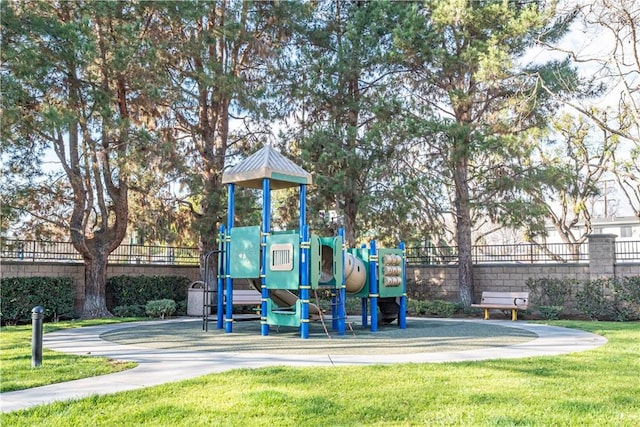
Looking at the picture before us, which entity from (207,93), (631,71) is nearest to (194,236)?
(207,93)

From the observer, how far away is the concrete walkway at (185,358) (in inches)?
206

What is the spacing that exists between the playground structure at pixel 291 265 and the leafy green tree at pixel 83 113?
480cm

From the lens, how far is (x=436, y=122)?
16344 mm

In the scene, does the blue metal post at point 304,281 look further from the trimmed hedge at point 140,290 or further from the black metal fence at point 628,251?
the black metal fence at point 628,251

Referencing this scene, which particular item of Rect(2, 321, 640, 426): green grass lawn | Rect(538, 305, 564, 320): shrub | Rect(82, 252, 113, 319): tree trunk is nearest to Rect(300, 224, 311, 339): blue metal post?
Rect(2, 321, 640, 426): green grass lawn

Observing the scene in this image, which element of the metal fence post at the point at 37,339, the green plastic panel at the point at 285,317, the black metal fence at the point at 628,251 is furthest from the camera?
the black metal fence at the point at 628,251

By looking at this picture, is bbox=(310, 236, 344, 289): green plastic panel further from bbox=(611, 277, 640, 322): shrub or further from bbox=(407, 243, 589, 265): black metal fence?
bbox=(611, 277, 640, 322): shrub

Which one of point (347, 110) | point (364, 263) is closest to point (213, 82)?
point (347, 110)

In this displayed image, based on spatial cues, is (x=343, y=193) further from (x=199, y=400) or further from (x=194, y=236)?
(x=199, y=400)

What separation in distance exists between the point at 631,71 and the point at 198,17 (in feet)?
37.6

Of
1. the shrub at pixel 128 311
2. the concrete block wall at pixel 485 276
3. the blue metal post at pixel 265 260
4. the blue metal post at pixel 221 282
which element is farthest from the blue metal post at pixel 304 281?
the concrete block wall at pixel 485 276

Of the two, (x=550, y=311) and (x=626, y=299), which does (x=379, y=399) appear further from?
(x=626, y=299)

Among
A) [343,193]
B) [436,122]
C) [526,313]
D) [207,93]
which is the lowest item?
[526,313]

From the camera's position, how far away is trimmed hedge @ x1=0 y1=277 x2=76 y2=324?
13938 mm
